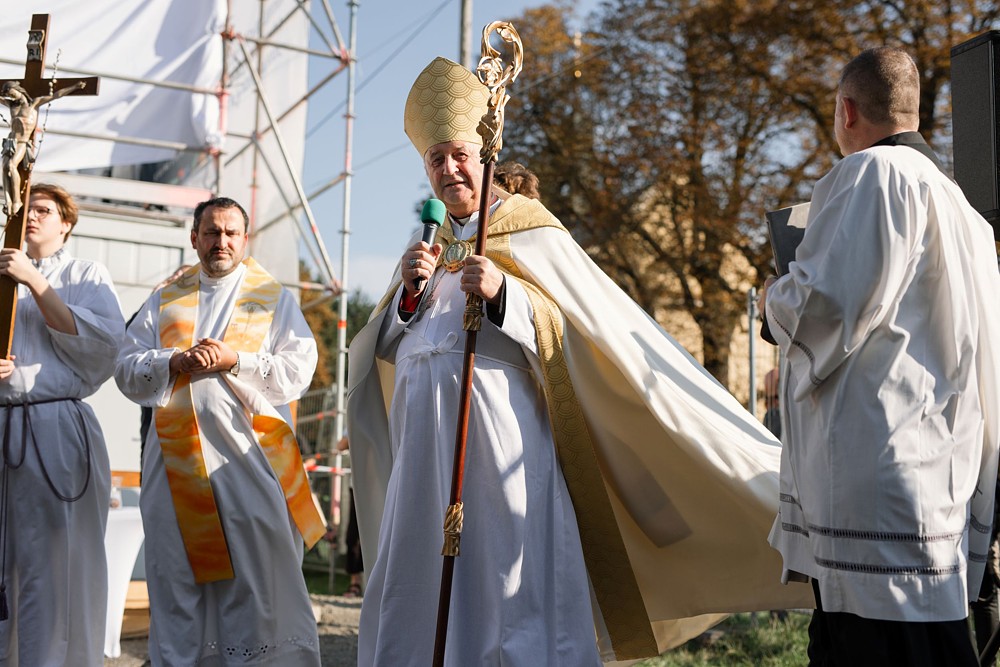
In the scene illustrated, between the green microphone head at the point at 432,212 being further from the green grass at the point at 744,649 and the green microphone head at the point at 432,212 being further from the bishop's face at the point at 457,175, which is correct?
the green grass at the point at 744,649

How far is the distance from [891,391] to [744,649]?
4.01 meters

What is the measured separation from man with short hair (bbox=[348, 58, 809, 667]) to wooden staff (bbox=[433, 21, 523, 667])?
13 cm

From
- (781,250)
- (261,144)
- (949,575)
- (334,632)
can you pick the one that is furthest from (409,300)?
(261,144)

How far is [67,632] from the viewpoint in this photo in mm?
5223

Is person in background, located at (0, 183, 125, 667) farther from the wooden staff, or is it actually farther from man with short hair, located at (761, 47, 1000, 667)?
man with short hair, located at (761, 47, 1000, 667)

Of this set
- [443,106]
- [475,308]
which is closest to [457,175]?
[443,106]

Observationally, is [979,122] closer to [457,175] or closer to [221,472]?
[457,175]

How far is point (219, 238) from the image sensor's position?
5414mm

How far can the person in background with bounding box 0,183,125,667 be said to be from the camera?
5.14m

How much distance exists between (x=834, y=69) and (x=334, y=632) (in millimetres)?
14338

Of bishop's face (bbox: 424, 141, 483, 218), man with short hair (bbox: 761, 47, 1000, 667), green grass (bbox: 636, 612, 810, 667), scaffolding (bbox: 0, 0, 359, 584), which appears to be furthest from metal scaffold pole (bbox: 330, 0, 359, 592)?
man with short hair (bbox: 761, 47, 1000, 667)

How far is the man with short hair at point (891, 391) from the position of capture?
3.09 m

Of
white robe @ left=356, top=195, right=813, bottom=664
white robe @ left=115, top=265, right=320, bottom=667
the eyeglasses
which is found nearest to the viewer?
white robe @ left=356, top=195, right=813, bottom=664

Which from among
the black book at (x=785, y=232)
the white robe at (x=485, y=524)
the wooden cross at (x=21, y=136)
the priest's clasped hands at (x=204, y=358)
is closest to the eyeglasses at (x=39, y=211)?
the wooden cross at (x=21, y=136)
